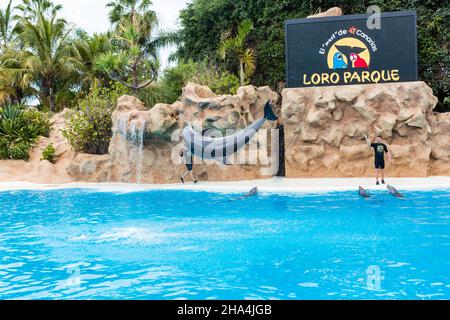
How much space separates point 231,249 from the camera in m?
7.36

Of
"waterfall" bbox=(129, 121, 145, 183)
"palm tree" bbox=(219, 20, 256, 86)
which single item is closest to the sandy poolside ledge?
"waterfall" bbox=(129, 121, 145, 183)

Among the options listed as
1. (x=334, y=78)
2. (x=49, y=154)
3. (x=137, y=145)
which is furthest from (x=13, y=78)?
(x=334, y=78)

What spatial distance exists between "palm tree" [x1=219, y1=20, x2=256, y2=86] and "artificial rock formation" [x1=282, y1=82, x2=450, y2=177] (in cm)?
605

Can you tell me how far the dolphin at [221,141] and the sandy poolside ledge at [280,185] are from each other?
99 cm

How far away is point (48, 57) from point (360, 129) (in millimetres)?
18666

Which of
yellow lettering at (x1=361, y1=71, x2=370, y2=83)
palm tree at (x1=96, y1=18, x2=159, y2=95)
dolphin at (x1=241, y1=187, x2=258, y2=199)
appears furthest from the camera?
palm tree at (x1=96, y1=18, x2=159, y2=95)

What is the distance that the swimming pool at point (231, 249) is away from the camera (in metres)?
5.52

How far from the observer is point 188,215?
413 inches

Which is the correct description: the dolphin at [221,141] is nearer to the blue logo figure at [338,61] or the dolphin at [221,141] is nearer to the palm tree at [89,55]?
the blue logo figure at [338,61]

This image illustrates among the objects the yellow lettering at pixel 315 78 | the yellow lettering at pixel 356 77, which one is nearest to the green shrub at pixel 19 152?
the yellow lettering at pixel 315 78

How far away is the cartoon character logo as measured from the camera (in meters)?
17.8

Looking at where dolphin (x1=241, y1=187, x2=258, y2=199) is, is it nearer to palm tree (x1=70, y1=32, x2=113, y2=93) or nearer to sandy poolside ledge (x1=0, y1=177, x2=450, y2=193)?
sandy poolside ledge (x1=0, y1=177, x2=450, y2=193)

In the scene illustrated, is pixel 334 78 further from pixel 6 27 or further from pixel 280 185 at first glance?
pixel 6 27
